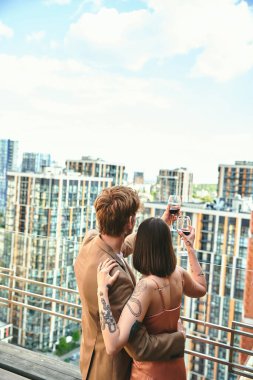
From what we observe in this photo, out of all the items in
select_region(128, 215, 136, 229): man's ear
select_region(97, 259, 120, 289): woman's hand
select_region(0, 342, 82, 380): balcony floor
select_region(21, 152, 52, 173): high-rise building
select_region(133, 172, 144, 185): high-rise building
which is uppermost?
select_region(21, 152, 52, 173): high-rise building

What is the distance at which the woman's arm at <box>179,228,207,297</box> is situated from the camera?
1.06 metres

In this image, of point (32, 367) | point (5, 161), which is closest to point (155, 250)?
point (32, 367)

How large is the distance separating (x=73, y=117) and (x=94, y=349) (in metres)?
45.4

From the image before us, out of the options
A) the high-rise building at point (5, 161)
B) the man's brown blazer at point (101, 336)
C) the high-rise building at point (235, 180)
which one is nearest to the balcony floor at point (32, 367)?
the man's brown blazer at point (101, 336)

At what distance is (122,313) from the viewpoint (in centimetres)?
90

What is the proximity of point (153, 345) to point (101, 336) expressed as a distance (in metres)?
0.14

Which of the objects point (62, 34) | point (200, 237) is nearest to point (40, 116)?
point (62, 34)

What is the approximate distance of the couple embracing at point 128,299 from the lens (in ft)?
2.96

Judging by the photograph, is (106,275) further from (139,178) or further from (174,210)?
(139,178)

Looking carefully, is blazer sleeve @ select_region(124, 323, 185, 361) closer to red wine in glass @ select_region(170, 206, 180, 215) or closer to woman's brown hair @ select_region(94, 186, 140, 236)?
woman's brown hair @ select_region(94, 186, 140, 236)

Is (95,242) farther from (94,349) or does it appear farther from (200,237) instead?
(200,237)

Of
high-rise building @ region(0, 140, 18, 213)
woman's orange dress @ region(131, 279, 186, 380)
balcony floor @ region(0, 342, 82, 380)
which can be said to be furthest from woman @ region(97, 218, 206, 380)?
high-rise building @ region(0, 140, 18, 213)

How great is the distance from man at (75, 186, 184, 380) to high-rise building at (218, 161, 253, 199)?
1260 inches

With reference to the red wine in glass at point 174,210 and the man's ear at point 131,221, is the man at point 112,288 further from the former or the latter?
the red wine in glass at point 174,210
